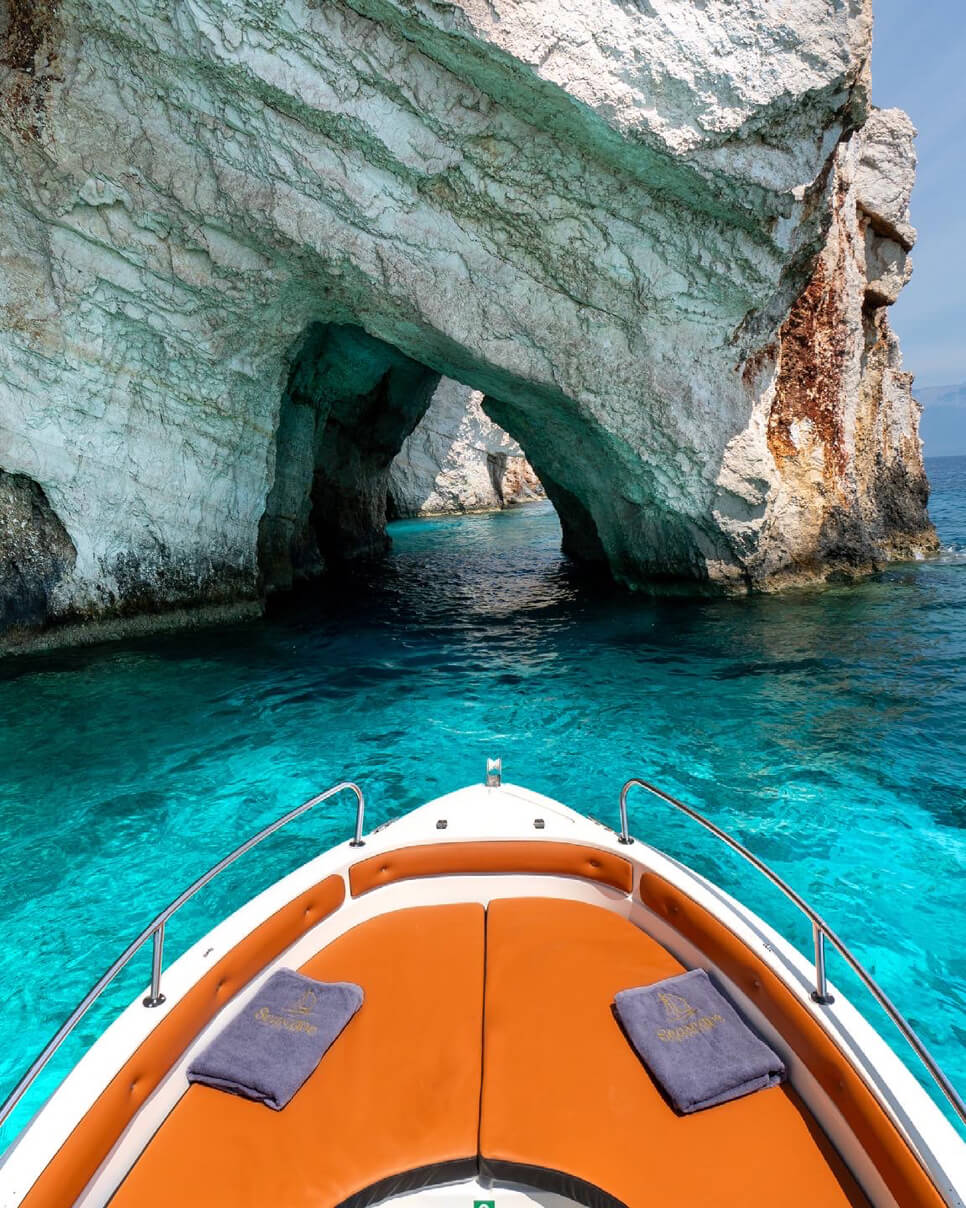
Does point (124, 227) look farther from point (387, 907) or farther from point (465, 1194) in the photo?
point (465, 1194)

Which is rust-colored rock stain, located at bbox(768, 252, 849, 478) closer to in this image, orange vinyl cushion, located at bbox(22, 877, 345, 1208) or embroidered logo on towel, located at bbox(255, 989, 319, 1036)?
orange vinyl cushion, located at bbox(22, 877, 345, 1208)

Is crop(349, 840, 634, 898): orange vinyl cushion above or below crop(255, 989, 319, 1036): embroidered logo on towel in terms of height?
above

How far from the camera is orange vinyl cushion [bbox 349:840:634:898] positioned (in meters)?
4.47

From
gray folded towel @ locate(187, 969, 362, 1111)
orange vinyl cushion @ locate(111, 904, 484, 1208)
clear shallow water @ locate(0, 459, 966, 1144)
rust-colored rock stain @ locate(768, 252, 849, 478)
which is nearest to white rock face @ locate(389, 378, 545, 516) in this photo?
rust-colored rock stain @ locate(768, 252, 849, 478)

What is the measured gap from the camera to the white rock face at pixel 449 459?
44.0 m

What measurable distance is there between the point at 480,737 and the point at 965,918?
5267mm

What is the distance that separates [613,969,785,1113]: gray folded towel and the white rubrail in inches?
5.3

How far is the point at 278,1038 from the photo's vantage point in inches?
132

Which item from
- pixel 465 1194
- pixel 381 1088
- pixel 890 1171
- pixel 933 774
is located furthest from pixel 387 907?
pixel 933 774

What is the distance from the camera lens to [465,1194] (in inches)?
111

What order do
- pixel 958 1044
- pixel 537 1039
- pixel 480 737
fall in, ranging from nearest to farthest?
pixel 537 1039 → pixel 958 1044 → pixel 480 737

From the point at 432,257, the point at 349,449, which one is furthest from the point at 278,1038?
the point at 349,449

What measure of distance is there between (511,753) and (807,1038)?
5.49 meters

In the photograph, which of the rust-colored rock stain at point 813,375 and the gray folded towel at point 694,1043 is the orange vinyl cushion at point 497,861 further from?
the rust-colored rock stain at point 813,375
